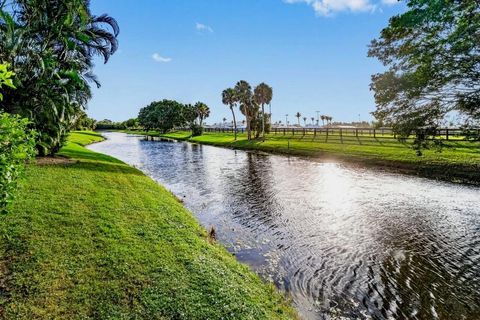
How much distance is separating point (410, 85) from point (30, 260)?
21864 mm

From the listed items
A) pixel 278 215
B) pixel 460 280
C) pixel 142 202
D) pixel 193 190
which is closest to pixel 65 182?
pixel 142 202

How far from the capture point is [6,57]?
12391 mm

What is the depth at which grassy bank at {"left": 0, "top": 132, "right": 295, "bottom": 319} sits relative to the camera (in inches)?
209

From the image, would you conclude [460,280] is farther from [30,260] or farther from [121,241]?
[30,260]

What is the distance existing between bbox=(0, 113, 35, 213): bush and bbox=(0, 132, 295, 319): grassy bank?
525mm

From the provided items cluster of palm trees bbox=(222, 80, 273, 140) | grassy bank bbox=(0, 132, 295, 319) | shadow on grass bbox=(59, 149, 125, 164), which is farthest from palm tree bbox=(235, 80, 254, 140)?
grassy bank bbox=(0, 132, 295, 319)

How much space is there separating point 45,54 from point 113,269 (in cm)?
1278

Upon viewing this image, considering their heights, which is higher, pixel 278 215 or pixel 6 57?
pixel 6 57

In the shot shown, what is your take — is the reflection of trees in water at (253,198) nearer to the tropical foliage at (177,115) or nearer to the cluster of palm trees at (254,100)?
the cluster of palm trees at (254,100)

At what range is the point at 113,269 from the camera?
638 centimetres

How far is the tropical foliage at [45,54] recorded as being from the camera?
13.5 metres

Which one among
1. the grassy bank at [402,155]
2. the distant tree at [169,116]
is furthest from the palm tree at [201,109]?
the grassy bank at [402,155]

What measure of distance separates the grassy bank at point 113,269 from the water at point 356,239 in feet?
5.59

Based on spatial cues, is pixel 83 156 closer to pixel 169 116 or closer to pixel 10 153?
pixel 10 153
